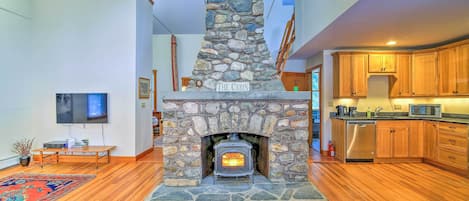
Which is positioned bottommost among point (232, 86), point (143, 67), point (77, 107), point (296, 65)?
point (77, 107)

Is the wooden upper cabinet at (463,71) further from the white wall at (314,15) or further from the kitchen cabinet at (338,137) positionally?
the white wall at (314,15)

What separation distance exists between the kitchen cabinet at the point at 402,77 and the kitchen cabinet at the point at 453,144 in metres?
0.96

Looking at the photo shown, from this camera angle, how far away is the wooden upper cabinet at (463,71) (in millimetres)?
3887

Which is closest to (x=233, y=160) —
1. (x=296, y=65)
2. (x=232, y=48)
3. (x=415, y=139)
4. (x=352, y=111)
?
(x=232, y=48)

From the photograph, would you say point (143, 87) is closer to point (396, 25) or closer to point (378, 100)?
point (396, 25)

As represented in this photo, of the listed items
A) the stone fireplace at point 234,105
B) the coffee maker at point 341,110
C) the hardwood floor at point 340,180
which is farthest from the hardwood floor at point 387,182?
the coffee maker at point 341,110

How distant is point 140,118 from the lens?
15.4ft

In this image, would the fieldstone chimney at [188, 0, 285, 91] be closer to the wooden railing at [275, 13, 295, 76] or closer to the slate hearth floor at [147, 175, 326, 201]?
the slate hearth floor at [147, 175, 326, 201]

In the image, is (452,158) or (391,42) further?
(391,42)

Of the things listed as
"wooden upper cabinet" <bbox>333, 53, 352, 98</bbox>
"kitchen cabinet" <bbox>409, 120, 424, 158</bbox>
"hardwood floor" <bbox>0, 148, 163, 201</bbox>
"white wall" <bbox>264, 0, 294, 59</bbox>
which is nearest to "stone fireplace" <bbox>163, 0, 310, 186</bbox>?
"hardwood floor" <bbox>0, 148, 163, 201</bbox>

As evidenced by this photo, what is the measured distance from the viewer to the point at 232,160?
3373 mm

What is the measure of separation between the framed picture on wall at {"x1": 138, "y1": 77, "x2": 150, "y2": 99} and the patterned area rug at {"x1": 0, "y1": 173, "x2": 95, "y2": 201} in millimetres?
1764

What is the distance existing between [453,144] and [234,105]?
3.72 m

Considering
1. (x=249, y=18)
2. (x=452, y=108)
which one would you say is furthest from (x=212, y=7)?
(x=452, y=108)
